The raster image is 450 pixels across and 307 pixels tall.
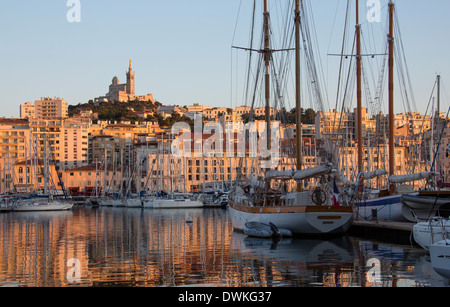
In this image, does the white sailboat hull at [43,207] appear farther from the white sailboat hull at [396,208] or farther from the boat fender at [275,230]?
the boat fender at [275,230]

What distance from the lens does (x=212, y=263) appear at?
79.3 ft

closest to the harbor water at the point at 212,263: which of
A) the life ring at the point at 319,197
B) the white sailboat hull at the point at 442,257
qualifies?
the white sailboat hull at the point at 442,257

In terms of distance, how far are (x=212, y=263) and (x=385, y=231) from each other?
12.2 meters

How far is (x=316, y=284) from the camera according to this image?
1827cm

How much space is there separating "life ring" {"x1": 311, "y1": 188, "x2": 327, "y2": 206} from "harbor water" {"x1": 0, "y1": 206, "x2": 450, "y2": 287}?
223 centimetres

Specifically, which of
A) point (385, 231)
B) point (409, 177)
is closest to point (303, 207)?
point (385, 231)

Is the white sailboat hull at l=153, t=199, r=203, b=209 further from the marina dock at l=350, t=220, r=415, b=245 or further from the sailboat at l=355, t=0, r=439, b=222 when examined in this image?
the marina dock at l=350, t=220, r=415, b=245

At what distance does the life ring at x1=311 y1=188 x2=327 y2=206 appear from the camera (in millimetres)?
32719

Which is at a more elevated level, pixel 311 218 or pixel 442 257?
pixel 442 257


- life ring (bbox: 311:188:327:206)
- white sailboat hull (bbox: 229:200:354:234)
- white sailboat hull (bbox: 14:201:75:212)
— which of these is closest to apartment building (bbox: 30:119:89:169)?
white sailboat hull (bbox: 14:201:75:212)

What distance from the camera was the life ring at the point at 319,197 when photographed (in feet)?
107

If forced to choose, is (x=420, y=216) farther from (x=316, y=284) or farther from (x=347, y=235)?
(x=316, y=284)

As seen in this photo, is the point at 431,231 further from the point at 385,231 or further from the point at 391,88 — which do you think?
the point at 391,88
